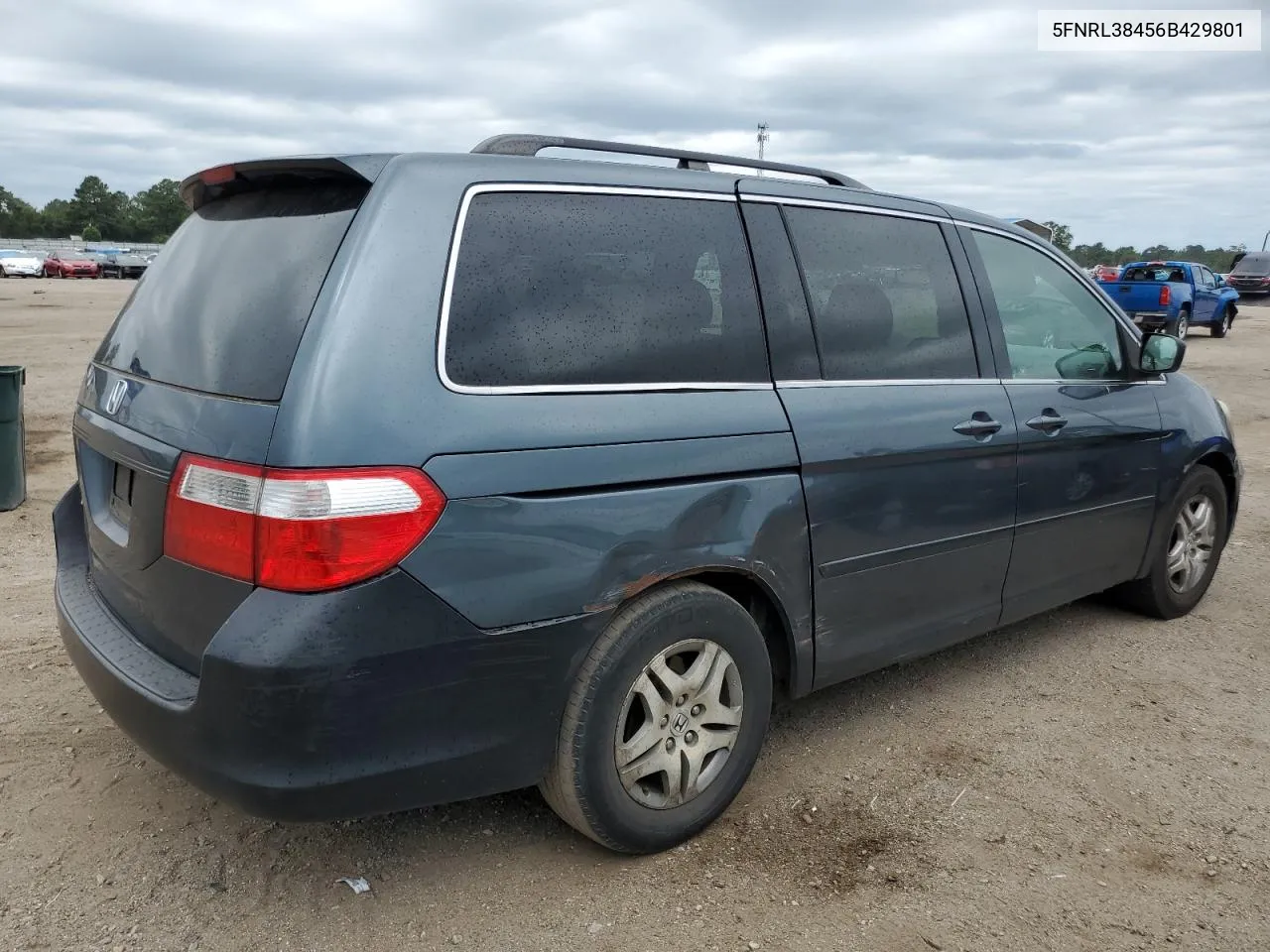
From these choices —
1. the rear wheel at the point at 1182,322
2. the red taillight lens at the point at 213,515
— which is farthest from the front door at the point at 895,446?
the rear wheel at the point at 1182,322

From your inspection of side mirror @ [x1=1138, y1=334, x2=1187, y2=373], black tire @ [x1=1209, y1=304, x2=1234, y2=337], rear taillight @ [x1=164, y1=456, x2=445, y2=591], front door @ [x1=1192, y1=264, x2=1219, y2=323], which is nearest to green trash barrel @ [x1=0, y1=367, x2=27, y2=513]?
rear taillight @ [x1=164, y1=456, x2=445, y2=591]

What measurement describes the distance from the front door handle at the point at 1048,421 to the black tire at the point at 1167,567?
3.46 ft

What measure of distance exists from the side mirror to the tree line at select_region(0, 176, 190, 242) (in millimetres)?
93745

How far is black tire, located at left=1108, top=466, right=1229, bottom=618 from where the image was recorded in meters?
4.58

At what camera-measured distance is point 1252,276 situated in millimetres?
35906

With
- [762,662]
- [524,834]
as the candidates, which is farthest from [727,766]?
[524,834]

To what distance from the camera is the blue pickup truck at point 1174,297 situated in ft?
72.5

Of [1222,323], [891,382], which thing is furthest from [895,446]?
[1222,323]

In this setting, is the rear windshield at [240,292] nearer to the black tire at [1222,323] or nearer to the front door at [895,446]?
the front door at [895,446]

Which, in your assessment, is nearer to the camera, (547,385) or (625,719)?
(547,385)

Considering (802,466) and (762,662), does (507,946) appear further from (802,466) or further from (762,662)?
(802,466)

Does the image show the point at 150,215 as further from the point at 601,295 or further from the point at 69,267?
the point at 601,295

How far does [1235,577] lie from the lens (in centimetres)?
555

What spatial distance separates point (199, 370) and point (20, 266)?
53.3 meters
